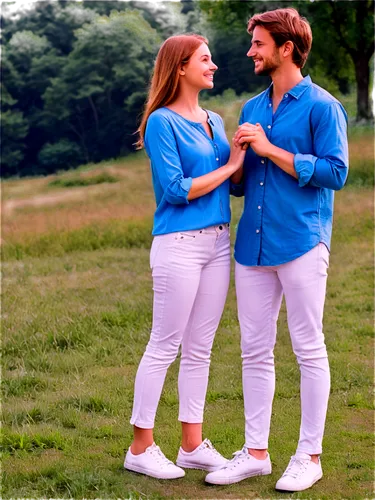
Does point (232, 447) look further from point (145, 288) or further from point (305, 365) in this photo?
point (145, 288)

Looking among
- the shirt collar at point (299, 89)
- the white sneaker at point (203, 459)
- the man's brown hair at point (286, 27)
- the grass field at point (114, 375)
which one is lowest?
the grass field at point (114, 375)

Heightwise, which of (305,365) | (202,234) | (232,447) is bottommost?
(232,447)

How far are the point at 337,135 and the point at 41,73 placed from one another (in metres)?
55.3

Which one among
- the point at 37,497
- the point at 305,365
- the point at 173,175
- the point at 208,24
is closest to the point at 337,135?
the point at 173,175

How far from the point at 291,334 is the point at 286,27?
1.41 meters

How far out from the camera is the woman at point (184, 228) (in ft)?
12.5

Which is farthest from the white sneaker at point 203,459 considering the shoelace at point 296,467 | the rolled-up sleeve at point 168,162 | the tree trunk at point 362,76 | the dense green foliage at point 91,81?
the dense green foliage at point 91,81

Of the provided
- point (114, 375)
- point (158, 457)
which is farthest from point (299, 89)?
point (114, 375)

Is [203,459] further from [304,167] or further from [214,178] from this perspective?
[304,167]

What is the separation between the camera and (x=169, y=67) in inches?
Answer: 155

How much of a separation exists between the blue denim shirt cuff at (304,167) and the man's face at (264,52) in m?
0.45

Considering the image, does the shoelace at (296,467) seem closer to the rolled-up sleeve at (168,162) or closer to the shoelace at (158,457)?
the shoelace at (158,457)

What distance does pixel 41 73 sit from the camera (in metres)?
56.8

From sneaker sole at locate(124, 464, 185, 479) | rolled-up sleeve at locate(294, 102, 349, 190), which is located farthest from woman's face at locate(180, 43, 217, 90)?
sneaker sole at locate(124, 464, 185, 479)
